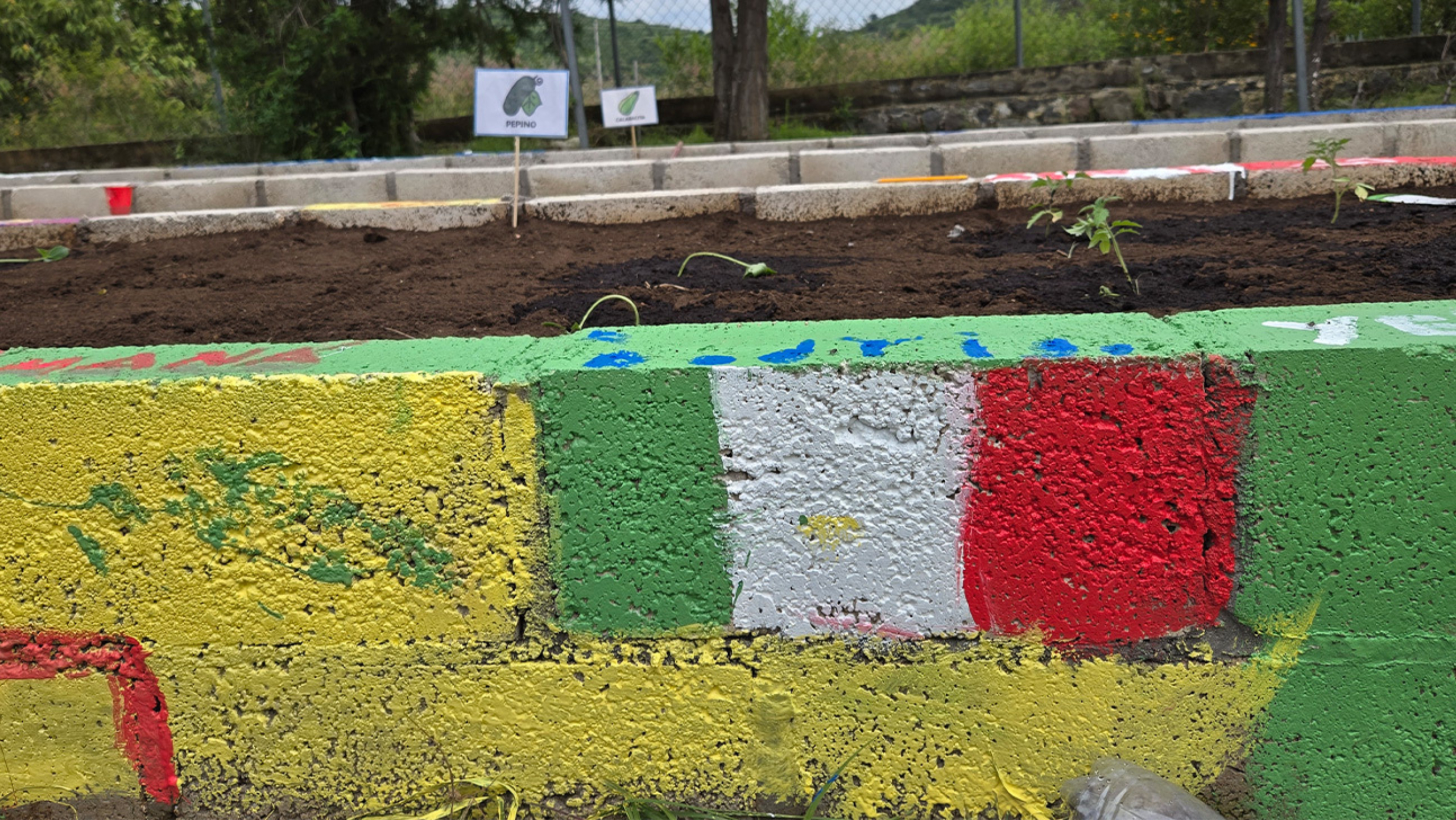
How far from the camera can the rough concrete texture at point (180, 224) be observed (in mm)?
5012

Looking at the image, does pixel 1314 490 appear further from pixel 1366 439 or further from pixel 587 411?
pixel 587 411

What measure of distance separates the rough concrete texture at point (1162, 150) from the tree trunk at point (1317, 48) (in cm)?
629

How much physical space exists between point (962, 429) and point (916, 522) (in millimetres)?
197

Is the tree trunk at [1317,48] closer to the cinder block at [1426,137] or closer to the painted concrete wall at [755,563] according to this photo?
A: the cinder block at [1426,137]

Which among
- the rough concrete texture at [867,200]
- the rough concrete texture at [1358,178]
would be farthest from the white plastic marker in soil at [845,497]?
the rough concrete texture at [1358,178]

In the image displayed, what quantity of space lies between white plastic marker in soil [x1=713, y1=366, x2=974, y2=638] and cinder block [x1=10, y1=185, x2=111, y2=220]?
6299 millimetres

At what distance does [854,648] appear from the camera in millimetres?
1861

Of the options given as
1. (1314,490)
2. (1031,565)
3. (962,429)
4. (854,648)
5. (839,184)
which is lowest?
(854,648)

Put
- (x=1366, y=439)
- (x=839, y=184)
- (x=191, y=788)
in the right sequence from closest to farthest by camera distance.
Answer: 1. (x=1366, y=439)
2. (x=191, y=788)
3. (x=839, y=184)

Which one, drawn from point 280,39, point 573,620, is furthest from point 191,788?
point 280,39

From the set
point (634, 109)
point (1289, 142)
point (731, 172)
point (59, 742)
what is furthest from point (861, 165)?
point (59, 742)

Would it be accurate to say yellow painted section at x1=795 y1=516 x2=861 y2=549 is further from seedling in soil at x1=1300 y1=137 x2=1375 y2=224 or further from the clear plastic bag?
seedling in soil at x1=1300 y1=137 x2=1375 y2=224

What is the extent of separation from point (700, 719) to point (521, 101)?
5.15 metres

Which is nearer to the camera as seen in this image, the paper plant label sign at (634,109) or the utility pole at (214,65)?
the paper plant label sign at (634,109)
